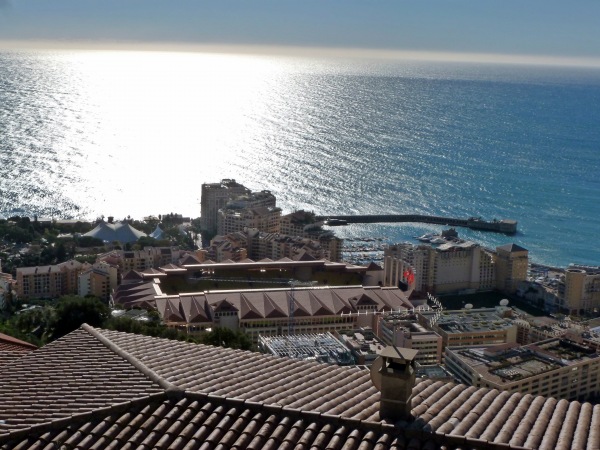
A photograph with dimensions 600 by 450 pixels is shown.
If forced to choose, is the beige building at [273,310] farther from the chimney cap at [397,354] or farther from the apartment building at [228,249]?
the chimney cap at [397,354]

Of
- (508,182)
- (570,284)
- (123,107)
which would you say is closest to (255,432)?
(570,284)

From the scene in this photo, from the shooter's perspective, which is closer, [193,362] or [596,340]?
[193,362]

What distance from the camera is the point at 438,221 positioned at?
33531 mm

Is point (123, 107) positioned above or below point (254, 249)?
above

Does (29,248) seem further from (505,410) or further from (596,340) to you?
(505,410)

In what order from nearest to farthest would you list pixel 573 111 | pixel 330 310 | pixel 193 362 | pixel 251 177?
pixel 193 362 < pixel 330 310 < pixel 251 177 < pixel 573 111

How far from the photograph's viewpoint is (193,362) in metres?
3.76

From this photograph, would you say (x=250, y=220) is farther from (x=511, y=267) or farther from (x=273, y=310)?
(x=273, y=310)

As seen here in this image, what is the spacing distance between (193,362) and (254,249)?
22610mm

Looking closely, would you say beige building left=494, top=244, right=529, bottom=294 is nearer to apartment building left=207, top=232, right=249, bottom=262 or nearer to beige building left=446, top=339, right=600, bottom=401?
apartment building left=207, top=232, right=249, bottom=262

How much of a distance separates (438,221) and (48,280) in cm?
1723

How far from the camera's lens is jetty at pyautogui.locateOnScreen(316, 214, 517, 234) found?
108 ft

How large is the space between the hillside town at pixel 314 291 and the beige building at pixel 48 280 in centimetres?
3

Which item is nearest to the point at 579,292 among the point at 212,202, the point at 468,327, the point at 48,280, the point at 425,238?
the point at 468,327
